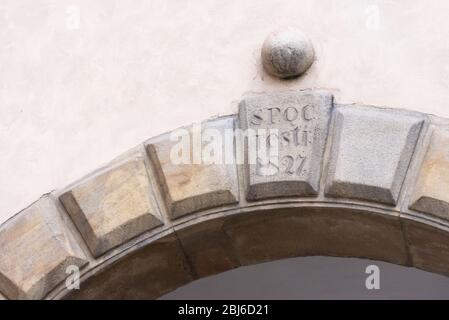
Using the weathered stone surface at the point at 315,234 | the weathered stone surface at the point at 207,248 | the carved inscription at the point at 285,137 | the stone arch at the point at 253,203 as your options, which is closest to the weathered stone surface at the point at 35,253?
the stone arch at the point at 253,203

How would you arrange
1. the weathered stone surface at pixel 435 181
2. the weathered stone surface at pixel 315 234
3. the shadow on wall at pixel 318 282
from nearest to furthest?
the weathered stone surface at pixel 435 181 < the weathered stone surface at pixel 315 234 < the shadow on wall at pixel 318 282

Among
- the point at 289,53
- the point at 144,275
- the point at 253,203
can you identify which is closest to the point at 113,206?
the point at 144,275

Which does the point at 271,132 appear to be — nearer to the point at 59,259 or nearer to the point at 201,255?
the point at 201,255

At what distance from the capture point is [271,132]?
3139 millimetres

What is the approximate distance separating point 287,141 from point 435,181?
40cm

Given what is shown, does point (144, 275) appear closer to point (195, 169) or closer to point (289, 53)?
point (195, 169)

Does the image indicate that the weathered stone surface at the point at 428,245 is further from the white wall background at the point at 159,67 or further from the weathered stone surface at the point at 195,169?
the weathered stone surface at the point at 195,169

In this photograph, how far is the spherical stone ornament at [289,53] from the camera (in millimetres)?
3176

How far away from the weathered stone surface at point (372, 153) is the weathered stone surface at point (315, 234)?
65 millimetres

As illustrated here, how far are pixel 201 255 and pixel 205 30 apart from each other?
0.63 meters

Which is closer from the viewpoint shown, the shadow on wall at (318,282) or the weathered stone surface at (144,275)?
the weathered stone surface at (144,275)

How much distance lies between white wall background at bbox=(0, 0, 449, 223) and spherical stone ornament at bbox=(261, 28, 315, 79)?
4 cm

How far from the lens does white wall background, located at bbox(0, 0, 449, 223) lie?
3.20m

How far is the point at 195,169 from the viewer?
316 cm
